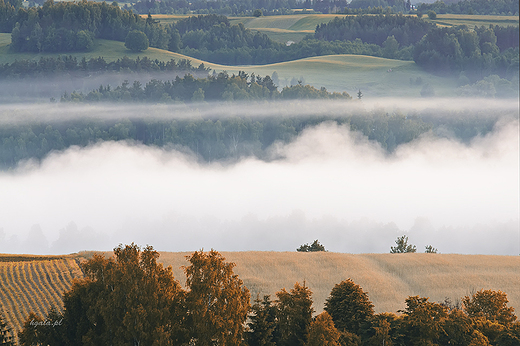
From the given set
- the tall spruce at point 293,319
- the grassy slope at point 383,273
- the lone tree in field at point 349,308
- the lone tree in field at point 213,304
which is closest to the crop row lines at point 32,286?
the grassy slope at point 383,273

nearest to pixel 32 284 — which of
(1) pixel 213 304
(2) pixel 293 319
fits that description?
(2) pixel 293 319

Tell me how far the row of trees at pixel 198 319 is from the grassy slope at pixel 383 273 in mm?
17783

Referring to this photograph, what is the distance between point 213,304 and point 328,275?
36.0 m

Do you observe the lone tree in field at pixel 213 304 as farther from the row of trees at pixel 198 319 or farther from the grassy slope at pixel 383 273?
the grassy slope at pixel 383 273

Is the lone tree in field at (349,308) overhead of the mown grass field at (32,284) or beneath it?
overhead

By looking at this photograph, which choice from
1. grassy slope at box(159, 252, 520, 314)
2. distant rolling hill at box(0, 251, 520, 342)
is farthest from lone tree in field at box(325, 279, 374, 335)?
grassy slope at box(159, 252, 520, 314)

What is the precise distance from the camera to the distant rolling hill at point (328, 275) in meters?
58.7

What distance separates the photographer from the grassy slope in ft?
211

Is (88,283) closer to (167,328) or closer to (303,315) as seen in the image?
(167,328)

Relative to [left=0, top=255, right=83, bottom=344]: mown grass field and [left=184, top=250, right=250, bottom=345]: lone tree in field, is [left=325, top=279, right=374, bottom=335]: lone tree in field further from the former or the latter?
[left=0, top=255, right=83, bottom=344]: mown grass field

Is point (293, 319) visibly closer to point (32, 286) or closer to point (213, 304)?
point (213, 304)

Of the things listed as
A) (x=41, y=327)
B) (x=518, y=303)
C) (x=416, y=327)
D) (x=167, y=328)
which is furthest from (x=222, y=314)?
(x=518, y=303)

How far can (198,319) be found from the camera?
3475cm

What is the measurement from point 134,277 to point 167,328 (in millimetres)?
3099
